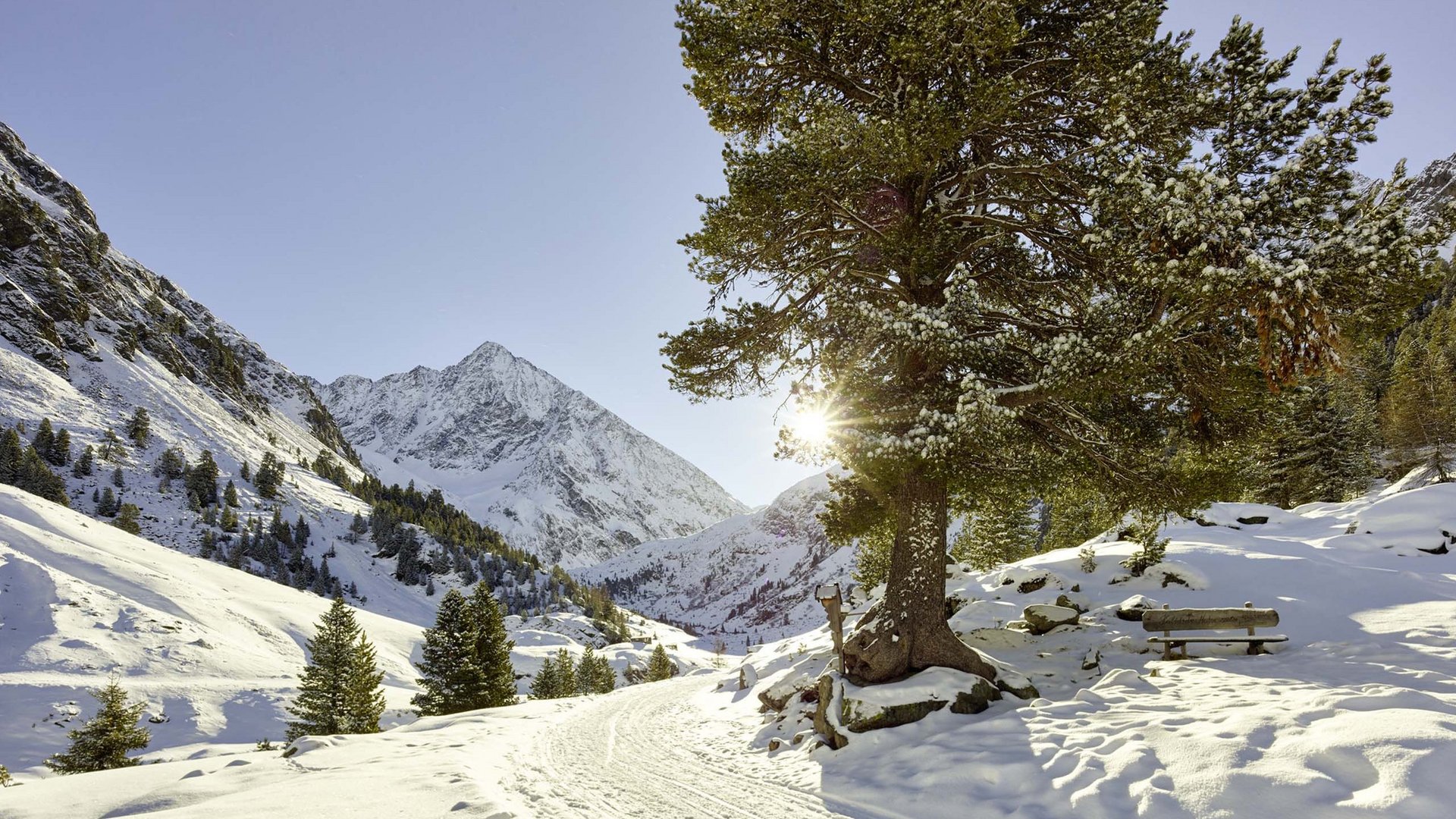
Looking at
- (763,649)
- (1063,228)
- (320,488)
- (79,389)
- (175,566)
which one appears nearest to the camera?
(1063,228)

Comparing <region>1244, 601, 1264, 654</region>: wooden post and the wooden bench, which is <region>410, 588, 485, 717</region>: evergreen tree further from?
<region>1244, 601, 1264, 654</region>: wooden post

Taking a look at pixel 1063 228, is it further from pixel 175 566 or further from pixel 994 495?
pixel 175 566

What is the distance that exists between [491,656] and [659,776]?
25.8m

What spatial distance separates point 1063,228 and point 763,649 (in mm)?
21784

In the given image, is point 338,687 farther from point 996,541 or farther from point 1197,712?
point 996,541

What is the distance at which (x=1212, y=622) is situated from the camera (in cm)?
966

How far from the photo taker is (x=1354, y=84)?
6168 millimetres

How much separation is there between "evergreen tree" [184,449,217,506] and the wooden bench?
14689 cm

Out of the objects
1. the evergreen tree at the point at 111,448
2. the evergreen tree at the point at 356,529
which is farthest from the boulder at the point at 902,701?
the evergreen tree at the point at 111,448

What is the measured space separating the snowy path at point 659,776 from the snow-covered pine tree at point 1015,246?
2.79 meters

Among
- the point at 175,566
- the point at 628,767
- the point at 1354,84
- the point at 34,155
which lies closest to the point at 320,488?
the point at 175,566

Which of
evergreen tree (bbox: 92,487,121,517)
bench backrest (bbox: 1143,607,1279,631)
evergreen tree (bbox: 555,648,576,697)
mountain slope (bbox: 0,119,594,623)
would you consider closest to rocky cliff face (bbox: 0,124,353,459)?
mountain slope (bbox: 0,119,594,623)

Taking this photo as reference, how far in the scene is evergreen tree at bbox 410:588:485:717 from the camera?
28375 millimetres

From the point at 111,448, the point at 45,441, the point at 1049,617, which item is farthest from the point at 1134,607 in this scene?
the point at 111,448
